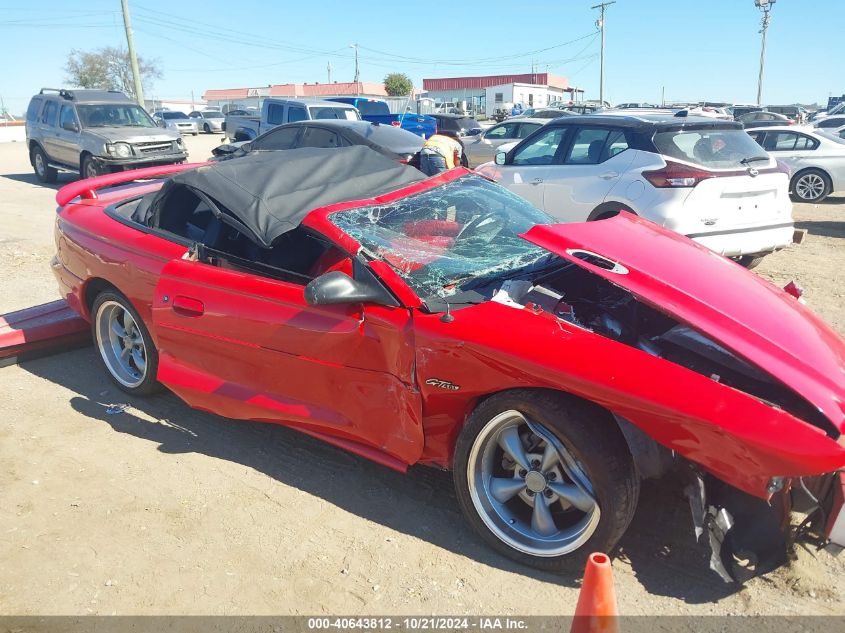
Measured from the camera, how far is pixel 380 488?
11.2 feet

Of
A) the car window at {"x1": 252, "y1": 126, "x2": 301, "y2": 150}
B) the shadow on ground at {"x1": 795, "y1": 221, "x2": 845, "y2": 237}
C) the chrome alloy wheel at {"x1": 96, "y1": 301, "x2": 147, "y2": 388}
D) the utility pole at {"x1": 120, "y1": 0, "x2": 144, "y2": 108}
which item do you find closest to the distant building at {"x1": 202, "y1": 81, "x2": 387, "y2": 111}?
the utility pole at {"x1": 120, "y1": 0, "x2": 144, "y2": 108}

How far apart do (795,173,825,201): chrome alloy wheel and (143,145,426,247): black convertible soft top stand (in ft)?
36.7

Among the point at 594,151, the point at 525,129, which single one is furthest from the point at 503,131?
the point at 594,151

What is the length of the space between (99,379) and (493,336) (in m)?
3.38

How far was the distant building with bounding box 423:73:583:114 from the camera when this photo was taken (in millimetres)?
60781

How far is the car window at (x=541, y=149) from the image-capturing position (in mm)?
7812

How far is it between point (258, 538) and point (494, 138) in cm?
1388

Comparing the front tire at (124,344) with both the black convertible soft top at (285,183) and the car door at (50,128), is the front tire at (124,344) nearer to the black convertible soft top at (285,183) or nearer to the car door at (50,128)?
the black convertible soft top at (285,183)

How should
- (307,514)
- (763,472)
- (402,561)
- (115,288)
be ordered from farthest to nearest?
(115,288), (307,514), (402,561), (763,472)

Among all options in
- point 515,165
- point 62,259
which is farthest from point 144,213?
point 515,165

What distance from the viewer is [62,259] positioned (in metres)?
4.82

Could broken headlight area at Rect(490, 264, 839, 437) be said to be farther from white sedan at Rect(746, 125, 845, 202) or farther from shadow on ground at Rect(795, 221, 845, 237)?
white sedan at Rect(746, 125, 845, 202)

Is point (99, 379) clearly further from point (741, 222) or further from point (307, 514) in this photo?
point (741, 222)

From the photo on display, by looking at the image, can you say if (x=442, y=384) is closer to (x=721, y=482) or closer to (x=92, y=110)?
(x=721, y=482)
